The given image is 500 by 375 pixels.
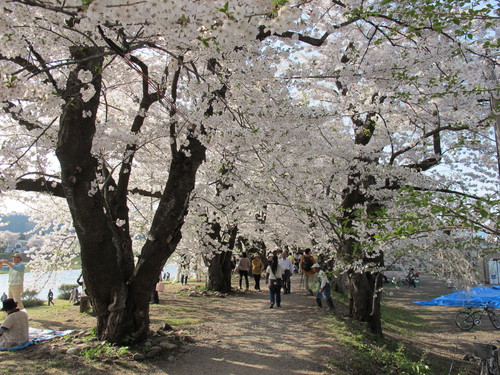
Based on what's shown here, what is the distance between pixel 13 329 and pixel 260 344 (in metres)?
4.09

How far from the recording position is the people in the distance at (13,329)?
231 inches

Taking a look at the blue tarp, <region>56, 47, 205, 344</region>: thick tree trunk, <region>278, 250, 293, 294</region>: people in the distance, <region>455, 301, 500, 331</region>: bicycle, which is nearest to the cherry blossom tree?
<region>56, 47, 205, 344</region>: thick tree trunk

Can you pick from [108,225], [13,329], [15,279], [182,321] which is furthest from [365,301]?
[15,279]

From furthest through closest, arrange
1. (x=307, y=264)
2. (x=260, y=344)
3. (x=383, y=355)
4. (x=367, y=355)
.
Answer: (x=307, y=264)
(x=260, y=344)
(x=383, y=355)
(x=367, y=355)

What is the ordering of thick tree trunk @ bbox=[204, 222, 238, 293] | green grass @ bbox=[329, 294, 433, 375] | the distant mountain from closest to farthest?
green grass @ bbox=[329, 294, 433, 375] < the distant mountain < thick tree trunk @ bbox=[204, 222, 238, 293]

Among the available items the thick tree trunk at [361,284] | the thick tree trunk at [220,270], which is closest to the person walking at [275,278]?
the thick tree trunk at [361,284]

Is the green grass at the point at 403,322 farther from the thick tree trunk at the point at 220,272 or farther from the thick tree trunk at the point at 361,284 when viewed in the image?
the thick tree trunk at the point at 220,272

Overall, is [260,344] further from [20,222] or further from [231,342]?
[20,222]

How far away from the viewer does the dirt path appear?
17.9 ft

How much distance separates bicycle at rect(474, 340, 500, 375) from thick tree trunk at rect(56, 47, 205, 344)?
5.48m

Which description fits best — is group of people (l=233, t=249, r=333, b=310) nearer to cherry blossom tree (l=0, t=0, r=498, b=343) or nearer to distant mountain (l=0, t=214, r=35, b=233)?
cherry blossom tree (l=0, t=0, r=498, b=343)

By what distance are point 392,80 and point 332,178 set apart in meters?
4.95

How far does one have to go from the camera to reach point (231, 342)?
22.2 ft

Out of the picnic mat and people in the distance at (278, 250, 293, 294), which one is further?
people in the distance at (278, 250, 293, 294)
